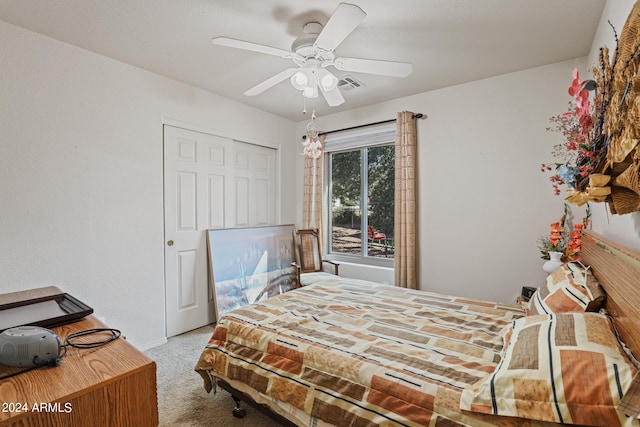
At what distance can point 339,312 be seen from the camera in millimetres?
2127

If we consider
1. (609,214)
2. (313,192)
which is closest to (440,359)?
(609,214)

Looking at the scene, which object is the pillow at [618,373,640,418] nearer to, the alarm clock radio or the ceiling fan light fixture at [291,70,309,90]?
the alarm clock radio

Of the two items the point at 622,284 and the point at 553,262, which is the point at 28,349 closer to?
the point at 622,284

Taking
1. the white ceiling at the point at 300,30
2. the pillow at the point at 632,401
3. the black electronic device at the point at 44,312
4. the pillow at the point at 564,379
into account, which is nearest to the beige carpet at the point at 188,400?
the black electronic device at the point at 44,312

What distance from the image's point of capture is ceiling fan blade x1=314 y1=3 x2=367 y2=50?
57.1 inches

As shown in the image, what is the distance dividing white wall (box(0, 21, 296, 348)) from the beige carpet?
0.44m

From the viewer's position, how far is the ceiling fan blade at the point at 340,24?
4.76 feet

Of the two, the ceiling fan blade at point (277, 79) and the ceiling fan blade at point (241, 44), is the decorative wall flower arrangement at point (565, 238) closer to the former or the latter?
the ceiling fan blade at point (277, 79)

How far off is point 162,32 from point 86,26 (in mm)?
506

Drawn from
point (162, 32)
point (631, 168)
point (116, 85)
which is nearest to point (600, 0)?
point (631, 168)

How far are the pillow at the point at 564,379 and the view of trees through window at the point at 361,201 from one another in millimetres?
2712

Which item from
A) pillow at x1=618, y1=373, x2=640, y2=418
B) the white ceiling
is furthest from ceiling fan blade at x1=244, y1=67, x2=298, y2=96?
pillow at x1=618, y1=373, x2=640, y2=418

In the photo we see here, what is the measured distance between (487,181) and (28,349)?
11.3 ft

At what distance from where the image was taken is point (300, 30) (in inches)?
84.3
